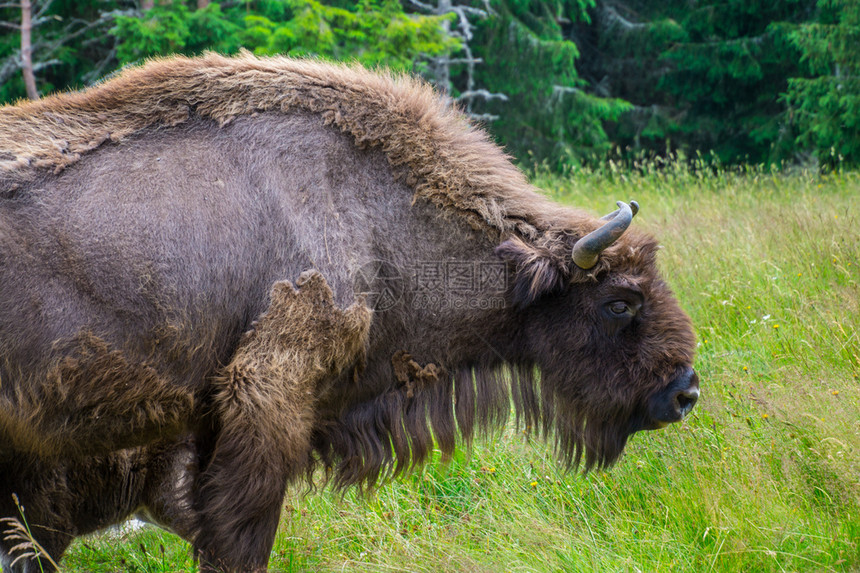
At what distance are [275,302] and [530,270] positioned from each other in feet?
4.02

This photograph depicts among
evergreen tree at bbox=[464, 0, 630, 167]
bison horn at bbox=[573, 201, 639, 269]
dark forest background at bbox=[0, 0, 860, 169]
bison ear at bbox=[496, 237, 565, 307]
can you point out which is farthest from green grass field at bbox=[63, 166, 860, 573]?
evergreen tree at bbox=[464, 0, 630, 167]

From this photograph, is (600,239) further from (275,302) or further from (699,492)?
(275,302)

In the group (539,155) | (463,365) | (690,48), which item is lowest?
(539,155)

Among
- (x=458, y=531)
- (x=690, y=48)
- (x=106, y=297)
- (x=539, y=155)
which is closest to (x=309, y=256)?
(x=106, y=297)

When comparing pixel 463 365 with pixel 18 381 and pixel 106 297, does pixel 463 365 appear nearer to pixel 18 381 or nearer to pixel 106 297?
pixel 106 297

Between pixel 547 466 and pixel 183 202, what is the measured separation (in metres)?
2.61

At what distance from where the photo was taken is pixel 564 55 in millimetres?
14914

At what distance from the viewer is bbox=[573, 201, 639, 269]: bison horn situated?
3582mm

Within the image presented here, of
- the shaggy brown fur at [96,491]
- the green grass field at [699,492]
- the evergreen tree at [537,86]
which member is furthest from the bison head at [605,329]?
the evergreen tree at [537,86]

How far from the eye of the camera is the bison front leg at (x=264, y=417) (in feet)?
10.6

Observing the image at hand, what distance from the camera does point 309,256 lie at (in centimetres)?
337

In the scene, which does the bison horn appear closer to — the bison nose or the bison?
the bison

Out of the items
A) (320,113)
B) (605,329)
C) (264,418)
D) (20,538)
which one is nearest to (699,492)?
(605,329)

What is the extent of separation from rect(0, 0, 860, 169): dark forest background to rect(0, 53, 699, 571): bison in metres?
7.01
